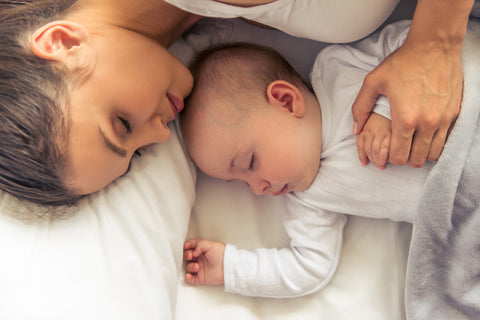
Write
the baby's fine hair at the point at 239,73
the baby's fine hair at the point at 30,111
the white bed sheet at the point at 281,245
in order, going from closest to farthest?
1. the baby's fine hair at the point at 30,111
2. the baby's fine hair at the point at 239,73
3. the white bed sheet at the point at 281,245

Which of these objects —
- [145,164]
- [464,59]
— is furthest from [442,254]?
[145,164]

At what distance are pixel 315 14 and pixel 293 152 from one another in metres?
0.31

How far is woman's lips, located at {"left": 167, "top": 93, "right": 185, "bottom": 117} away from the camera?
3.48 ft

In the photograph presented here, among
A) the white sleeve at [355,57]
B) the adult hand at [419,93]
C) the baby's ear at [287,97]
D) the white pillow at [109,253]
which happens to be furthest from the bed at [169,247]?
the adult hand at [419,93]

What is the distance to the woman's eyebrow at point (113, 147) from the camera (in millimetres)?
915

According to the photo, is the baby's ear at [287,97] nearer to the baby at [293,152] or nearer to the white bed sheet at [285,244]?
the baby at [293,152]

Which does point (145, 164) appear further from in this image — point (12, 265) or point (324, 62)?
point (324, 62)

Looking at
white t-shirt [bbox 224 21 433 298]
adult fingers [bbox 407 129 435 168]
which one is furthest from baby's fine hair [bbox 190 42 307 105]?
adult fingers [bbox 407 129 435 168]

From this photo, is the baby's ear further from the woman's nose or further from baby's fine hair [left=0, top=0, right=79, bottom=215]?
baby's fine hair [left=0, top=0, right=79, bottom=215]

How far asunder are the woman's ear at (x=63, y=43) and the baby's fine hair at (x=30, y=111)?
2cm

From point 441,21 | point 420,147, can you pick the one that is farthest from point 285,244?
point 441,21

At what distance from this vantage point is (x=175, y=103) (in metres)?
1.09

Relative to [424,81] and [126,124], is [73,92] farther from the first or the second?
[424,81]

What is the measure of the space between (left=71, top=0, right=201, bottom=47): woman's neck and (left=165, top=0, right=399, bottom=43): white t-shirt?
0.41ft
